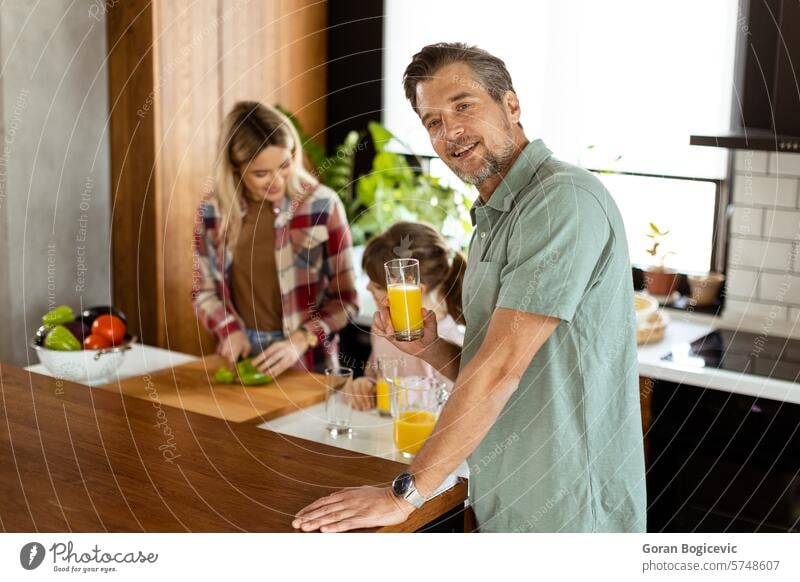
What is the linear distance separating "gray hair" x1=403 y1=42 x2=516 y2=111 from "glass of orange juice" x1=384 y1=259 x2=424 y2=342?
0.28 meters

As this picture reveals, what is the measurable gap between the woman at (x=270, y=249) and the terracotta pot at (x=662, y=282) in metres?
0.85

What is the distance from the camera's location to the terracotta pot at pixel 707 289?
2611mm

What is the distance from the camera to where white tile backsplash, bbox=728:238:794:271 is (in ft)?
8.14

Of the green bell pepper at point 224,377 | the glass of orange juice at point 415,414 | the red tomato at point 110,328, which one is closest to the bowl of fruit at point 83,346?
the red tomato at point 110,328

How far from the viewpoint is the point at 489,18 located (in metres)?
3.02

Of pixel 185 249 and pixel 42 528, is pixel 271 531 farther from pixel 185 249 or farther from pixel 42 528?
pixel 185 249

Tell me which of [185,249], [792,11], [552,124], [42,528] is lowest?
[42,528]

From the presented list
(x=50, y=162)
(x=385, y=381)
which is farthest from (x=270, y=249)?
(x=50, y=162)

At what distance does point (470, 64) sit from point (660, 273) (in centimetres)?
148

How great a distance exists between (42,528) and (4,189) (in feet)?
5.46

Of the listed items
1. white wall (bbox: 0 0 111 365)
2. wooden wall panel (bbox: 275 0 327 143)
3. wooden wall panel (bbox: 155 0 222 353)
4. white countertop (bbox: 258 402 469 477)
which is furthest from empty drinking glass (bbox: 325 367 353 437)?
wooden wall panel (bbox: 275 0 327 143)

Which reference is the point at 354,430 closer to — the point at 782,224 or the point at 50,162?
the point at 782,224

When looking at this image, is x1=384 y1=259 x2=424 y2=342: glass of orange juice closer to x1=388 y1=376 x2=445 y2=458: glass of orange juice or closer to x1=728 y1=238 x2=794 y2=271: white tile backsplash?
x1=388 y1=376 x2=445 y2=458: glass of orange juice
